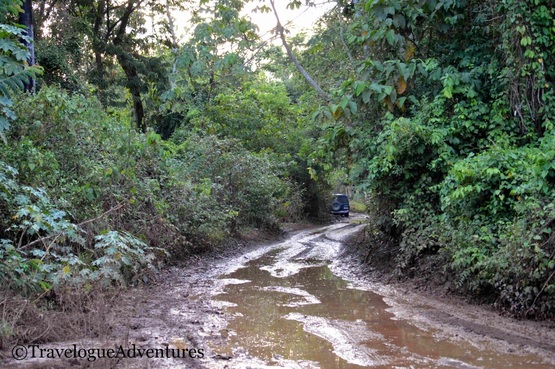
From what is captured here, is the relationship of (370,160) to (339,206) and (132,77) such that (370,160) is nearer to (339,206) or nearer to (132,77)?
(132,77)

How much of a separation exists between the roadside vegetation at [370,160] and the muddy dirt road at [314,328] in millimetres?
543

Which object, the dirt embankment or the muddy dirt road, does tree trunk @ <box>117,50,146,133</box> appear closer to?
the muddy dirt road

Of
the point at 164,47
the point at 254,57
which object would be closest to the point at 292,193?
the point at 164,47

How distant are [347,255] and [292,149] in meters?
12.4

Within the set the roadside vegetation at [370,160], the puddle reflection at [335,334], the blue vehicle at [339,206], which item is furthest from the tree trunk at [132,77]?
the blue vehicle at [339,206]

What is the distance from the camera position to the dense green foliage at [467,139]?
7.14 meters

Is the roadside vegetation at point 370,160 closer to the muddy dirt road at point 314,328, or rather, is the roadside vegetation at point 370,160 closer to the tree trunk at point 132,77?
the muddy dirt road at point 314,328

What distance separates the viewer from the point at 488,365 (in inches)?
211

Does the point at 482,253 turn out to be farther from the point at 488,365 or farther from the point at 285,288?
the point at 285,288

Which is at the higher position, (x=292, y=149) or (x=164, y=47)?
(x=164, y=47)

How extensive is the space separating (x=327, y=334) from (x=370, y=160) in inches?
203

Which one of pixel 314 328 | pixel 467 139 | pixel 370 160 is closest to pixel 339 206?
pixel 370 160

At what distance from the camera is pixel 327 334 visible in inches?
258

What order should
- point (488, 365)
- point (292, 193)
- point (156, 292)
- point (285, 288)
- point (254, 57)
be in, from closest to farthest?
point (488, 365), point (156, 292), point (285, 288), point (254, 57), point (292, 193)
